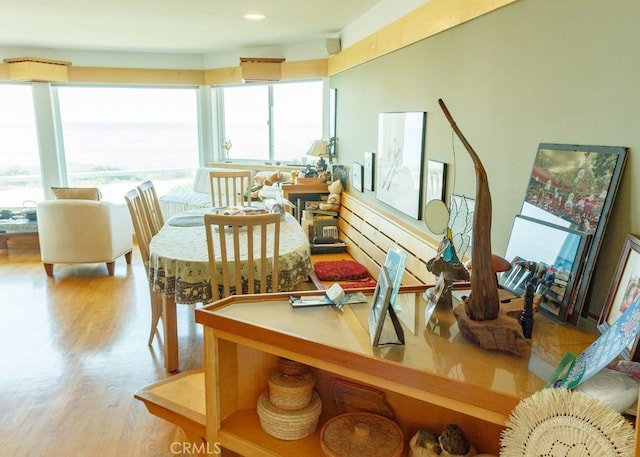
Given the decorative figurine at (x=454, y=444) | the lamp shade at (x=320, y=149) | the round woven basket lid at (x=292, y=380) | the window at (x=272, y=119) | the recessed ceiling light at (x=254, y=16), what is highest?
the recessed ceiling light at (x=254, y=16)

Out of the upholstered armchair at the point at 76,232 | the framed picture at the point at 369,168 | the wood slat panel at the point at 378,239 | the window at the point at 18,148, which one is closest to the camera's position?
the wood slat panel at the point at 378,239

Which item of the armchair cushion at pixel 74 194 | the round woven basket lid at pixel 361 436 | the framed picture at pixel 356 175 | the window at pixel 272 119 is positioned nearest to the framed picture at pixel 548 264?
the round woven basket lid at pixel 361 436

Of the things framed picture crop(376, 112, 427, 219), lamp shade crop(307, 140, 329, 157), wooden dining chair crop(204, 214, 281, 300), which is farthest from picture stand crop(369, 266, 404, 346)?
lamp shade crop(307, 140, 329, 157)

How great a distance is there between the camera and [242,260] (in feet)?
8.28

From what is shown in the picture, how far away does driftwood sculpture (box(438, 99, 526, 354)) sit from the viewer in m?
1.11

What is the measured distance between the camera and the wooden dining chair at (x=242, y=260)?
233 centimetres

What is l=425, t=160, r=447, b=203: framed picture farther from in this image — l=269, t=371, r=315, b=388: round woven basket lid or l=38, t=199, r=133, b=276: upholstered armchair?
l=38, t=199, r=133, b=276: upholstered armchair

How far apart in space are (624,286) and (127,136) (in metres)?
6.32

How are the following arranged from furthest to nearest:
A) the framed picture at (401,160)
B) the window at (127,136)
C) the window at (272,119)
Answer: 1. the window at (127,136)
2. the window at (272,119)
3. the framed picture at (401,160)

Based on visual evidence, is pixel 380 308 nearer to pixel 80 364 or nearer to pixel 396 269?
pixel 396 269

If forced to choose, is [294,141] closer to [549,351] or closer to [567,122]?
[567,122]

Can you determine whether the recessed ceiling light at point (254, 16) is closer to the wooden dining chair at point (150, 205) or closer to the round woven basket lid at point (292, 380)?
the wooden dining chair at point (150, 205)

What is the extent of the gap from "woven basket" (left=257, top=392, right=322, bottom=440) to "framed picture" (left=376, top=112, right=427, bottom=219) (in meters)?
1.66

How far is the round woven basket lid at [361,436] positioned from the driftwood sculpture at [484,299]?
0.34 m
